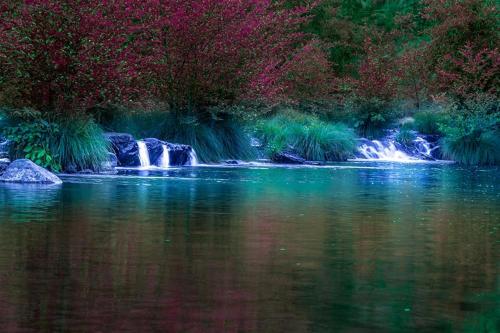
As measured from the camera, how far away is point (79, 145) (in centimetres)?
2316

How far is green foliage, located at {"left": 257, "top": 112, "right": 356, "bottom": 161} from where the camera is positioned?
33.7m

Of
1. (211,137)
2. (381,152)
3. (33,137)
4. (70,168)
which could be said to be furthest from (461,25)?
(33,137)

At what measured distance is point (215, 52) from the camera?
100 ft

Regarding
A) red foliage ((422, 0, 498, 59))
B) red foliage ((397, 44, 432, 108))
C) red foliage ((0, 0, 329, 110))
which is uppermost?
red foliage ((422, 0, 498, 59))

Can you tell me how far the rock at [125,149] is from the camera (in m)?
26.8

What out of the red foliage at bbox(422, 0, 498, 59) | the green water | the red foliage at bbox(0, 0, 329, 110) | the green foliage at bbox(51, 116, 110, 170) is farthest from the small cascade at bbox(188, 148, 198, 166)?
the red foliage at bbox(422, 0, 498, 59)

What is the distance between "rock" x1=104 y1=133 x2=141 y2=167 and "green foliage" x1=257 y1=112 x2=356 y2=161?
6.71 m

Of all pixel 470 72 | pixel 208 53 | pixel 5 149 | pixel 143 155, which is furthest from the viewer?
pixel 470 72

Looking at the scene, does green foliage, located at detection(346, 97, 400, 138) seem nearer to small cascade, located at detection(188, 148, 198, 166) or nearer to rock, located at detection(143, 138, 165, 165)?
small cascade, located at detection(188, 148, 198, 166)

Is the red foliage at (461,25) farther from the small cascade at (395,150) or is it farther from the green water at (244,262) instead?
the green water at (244,262)

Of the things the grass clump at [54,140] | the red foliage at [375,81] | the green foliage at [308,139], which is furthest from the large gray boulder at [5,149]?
the red foliage at [375,81]

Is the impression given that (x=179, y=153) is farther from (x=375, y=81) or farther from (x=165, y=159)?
(x=375, y=81)

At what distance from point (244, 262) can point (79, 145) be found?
15059mm

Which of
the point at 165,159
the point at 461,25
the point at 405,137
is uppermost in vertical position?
the point at 461,25
